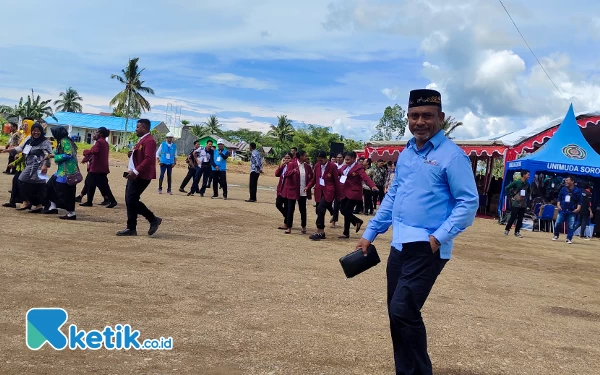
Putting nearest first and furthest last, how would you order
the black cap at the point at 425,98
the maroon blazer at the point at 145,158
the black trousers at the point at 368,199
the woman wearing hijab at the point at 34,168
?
the black cap at the point at 425,98 → the maroon blazer at the point at 145,158 → the woman wearing hijab at the point at 34,168 → the black trousers at the point at 368,199

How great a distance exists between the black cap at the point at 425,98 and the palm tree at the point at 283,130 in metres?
81.2

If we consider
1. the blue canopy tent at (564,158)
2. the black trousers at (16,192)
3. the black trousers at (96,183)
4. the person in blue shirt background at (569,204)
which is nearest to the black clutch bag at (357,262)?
the black trousers at (16,192)

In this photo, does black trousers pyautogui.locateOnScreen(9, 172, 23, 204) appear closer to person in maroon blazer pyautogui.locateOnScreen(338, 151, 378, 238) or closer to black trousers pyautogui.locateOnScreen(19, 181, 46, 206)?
black trousers pyautogui.locateOnScreen(19, 181, 46, 206)

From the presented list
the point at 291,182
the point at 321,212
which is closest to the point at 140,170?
the point at 291,182

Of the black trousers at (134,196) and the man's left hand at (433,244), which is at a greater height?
the man's left hand at (433,244)

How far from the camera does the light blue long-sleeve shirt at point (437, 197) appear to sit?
3617mm

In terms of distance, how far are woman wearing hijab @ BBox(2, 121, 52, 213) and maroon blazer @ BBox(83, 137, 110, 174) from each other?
151 cm

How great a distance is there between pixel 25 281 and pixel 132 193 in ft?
11.3

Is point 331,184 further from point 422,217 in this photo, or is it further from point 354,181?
point 422,217

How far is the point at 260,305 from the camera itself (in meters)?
5.86

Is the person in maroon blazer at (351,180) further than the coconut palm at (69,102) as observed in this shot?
No

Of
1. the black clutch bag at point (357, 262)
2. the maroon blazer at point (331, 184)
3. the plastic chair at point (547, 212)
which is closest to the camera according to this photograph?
the black clutch bag at point (357, 262)

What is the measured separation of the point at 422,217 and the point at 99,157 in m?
10.2

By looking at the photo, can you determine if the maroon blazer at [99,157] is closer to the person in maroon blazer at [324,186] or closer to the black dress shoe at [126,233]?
the black dress shoe at [126,233]
